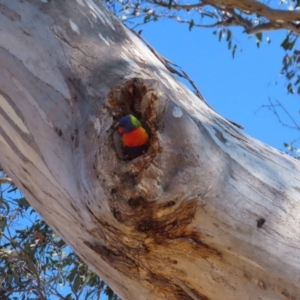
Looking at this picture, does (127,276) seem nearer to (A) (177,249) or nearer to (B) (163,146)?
(A) (177,249)

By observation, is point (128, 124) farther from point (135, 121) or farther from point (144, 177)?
point (144, 177)

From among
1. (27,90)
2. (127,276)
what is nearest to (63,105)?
(27,90)

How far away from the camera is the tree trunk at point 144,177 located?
1170 mm

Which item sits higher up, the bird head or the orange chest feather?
the bird head

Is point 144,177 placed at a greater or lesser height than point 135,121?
lesser

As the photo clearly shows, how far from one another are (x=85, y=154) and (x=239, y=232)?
1.30 feet

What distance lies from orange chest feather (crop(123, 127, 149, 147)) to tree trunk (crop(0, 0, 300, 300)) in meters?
0.02

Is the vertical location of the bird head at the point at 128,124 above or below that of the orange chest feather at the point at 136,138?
above

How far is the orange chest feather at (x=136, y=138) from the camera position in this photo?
A: 46.1 inches

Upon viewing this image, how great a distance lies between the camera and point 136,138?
1.17 metres

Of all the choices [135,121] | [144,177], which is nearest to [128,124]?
[135,121]

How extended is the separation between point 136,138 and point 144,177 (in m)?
0.09

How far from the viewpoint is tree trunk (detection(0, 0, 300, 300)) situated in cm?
117

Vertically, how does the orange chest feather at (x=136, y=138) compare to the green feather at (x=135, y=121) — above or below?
below
